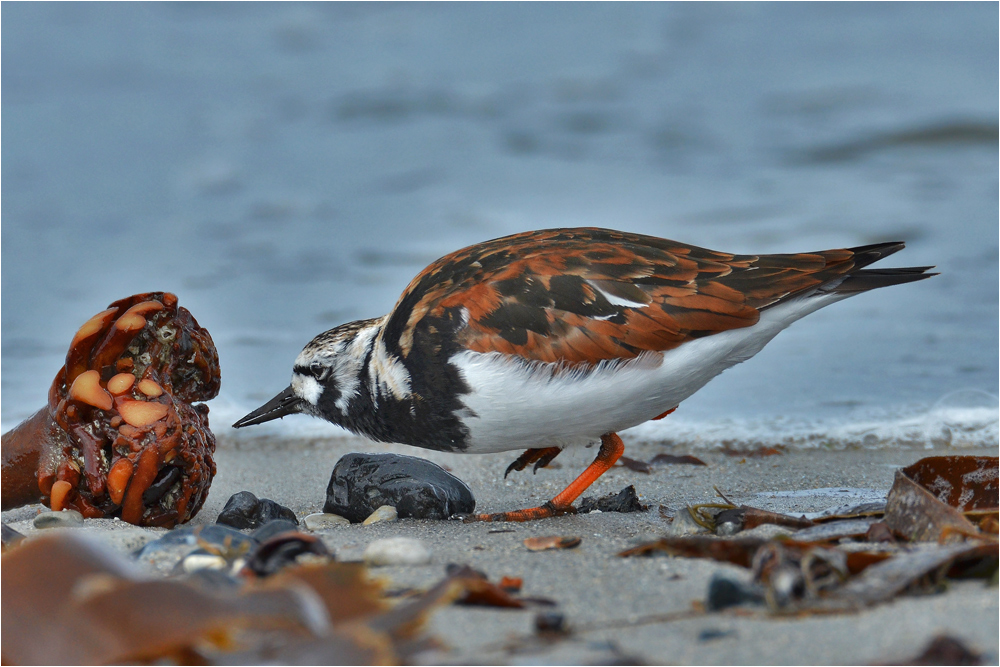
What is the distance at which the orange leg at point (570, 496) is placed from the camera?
3549 mm

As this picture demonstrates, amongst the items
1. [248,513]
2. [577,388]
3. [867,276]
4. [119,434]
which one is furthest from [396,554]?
[867,276]

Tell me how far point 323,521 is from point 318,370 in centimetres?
68

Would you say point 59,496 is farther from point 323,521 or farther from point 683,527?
point 683,527

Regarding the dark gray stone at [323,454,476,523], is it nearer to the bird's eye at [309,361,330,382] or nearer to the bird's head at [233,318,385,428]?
the bird's head at [233,318,385,428]

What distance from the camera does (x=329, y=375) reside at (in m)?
3.91

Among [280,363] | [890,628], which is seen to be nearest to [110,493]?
[890,628]

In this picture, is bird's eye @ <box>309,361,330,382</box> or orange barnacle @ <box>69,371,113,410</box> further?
bird's eye @ <box>309,361,330,382</box>

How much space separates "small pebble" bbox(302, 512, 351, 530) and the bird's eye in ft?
1.94

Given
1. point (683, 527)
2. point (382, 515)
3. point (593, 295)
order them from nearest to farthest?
point (683, 527) < point (593, 295) < point (382, 515)

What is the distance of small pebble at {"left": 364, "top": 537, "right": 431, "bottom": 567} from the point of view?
2.55m

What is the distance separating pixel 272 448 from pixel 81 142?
18.5ft

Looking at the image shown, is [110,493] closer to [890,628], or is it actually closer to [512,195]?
[890,628]

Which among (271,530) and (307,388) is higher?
(307,388)

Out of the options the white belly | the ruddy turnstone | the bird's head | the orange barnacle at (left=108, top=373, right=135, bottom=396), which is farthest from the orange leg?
the orange barnacle at (left=108, top=373, right=135, bottom=396)
